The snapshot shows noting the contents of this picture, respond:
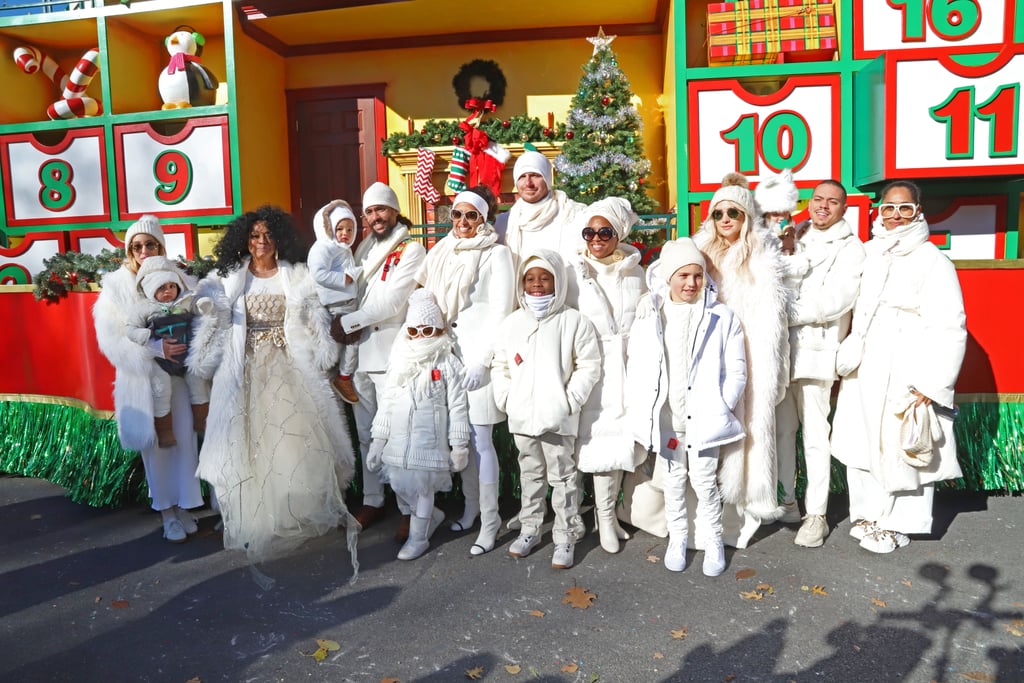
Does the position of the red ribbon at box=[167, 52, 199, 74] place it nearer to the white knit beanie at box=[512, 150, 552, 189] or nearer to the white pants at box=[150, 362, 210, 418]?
the white pants at box=[150, 362, 210, 418]

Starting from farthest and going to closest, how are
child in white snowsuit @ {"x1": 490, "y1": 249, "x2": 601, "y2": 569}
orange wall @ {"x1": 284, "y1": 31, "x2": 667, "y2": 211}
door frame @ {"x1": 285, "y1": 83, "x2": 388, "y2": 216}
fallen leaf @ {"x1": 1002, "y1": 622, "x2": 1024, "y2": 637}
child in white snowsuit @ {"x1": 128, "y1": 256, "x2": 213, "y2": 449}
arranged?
door frame @ {"x1": 285, "y1": 83, "x2": 388, "y2": 216}
orange wall @ {"x1": 284, "y1": 31, "x2": 667, "y2": 211}
child in white snowsuit @ {"x1": 128, "y1": 256, "x2": 213, "y2": 449}
child in white snowsuit @ {"x1": 490, "y1": 249, "x2": 601, "y2": 569}
fallen leaf @ {"x1": 1002, "y1": 622, "x2": 1024, "y2": 637}

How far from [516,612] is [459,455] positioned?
98 centimetres

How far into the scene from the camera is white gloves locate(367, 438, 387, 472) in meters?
4.23

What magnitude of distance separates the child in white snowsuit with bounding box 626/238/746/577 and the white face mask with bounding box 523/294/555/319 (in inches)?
20.4

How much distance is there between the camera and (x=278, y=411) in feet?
14.2

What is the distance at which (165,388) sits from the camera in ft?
14.9

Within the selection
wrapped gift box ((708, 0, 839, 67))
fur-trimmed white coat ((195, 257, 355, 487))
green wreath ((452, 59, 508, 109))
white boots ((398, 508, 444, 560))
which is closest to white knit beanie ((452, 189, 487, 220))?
fur-trimmed white coat ((195, 257, 355, 487))

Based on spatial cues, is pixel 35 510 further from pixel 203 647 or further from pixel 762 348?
pixel 762 348

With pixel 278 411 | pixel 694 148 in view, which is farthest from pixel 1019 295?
pixel 278 411

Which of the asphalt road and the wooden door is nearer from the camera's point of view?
the asphalt road

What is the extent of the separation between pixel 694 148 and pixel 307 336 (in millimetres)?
4275

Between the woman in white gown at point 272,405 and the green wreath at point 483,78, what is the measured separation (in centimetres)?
548

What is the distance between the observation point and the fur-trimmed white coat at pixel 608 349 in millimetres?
4062

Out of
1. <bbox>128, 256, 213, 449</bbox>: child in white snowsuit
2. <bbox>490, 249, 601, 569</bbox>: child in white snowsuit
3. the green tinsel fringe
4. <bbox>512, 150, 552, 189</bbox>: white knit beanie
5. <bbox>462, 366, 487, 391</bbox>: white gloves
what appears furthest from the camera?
the green tinsel fringe
